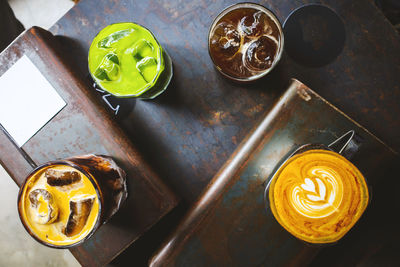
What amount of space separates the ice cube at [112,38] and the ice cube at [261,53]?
52cm

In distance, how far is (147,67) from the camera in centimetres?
106

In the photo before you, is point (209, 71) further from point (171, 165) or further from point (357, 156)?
point (357, 156)

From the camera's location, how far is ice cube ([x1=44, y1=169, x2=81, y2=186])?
0.86 metres

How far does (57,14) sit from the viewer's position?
2.38 meters

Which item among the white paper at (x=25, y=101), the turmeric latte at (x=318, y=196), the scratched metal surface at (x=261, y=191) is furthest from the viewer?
the white paper at (x=25, y=101)

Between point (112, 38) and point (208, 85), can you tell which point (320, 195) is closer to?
point (208, 85)

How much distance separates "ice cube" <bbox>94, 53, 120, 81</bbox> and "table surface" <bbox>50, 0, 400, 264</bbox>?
243mm

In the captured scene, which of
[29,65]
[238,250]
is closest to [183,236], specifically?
[238,250]

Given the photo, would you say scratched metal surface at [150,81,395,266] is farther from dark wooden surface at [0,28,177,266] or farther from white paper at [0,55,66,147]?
white paper at [0,55,66,147]

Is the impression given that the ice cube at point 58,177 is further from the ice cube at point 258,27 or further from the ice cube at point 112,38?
the ice cube at point 258,27

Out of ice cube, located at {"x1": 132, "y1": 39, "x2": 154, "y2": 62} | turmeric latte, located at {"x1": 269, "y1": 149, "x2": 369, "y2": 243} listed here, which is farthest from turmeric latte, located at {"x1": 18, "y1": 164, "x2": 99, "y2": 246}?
turmeric latte, located at {"x1": 269, "y1": 149, "x2": 369, "y2": 243}

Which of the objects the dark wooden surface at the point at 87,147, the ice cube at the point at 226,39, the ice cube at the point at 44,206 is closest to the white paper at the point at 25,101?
the dark wooden surface at the point at 87,147

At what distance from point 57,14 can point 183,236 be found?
2.41 meters

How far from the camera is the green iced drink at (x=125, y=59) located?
1056 mm
